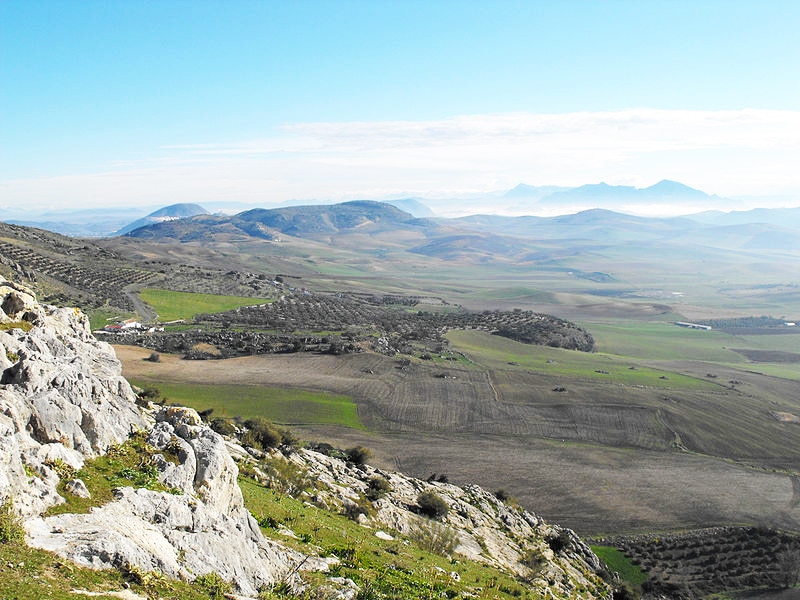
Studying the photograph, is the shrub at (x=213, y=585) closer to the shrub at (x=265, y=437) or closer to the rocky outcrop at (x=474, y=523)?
the rocky outcrop at (x=474, y=523)

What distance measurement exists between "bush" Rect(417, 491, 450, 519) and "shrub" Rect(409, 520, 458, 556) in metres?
1.11

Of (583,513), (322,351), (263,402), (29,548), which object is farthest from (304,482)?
(322,351)

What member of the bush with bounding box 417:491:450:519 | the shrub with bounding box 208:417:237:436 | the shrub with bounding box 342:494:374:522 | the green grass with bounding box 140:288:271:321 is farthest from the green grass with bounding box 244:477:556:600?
the green grass with bounding box 140:288:271:321

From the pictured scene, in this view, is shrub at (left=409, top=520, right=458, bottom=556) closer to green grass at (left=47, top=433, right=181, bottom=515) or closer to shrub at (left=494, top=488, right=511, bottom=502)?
shrub at (left=494, top=488, right=511, bottom=502)

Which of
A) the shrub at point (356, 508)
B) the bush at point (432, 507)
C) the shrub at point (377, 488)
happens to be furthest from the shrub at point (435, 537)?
the shrub at point (377, 488)

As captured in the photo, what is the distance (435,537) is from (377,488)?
5.17 m

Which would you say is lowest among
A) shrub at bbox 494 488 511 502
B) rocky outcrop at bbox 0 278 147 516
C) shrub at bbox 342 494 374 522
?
shrub at bbox 494 488 511 502

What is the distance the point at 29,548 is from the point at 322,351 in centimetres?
7889

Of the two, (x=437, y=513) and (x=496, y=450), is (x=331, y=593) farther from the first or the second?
(x=496, y=450)

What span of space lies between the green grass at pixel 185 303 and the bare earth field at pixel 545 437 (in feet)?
104

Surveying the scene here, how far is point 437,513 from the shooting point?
99.5 feet

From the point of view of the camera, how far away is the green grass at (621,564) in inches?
1400

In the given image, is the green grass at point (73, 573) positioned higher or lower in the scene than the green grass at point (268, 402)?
higher

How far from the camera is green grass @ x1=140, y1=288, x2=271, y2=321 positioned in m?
109
